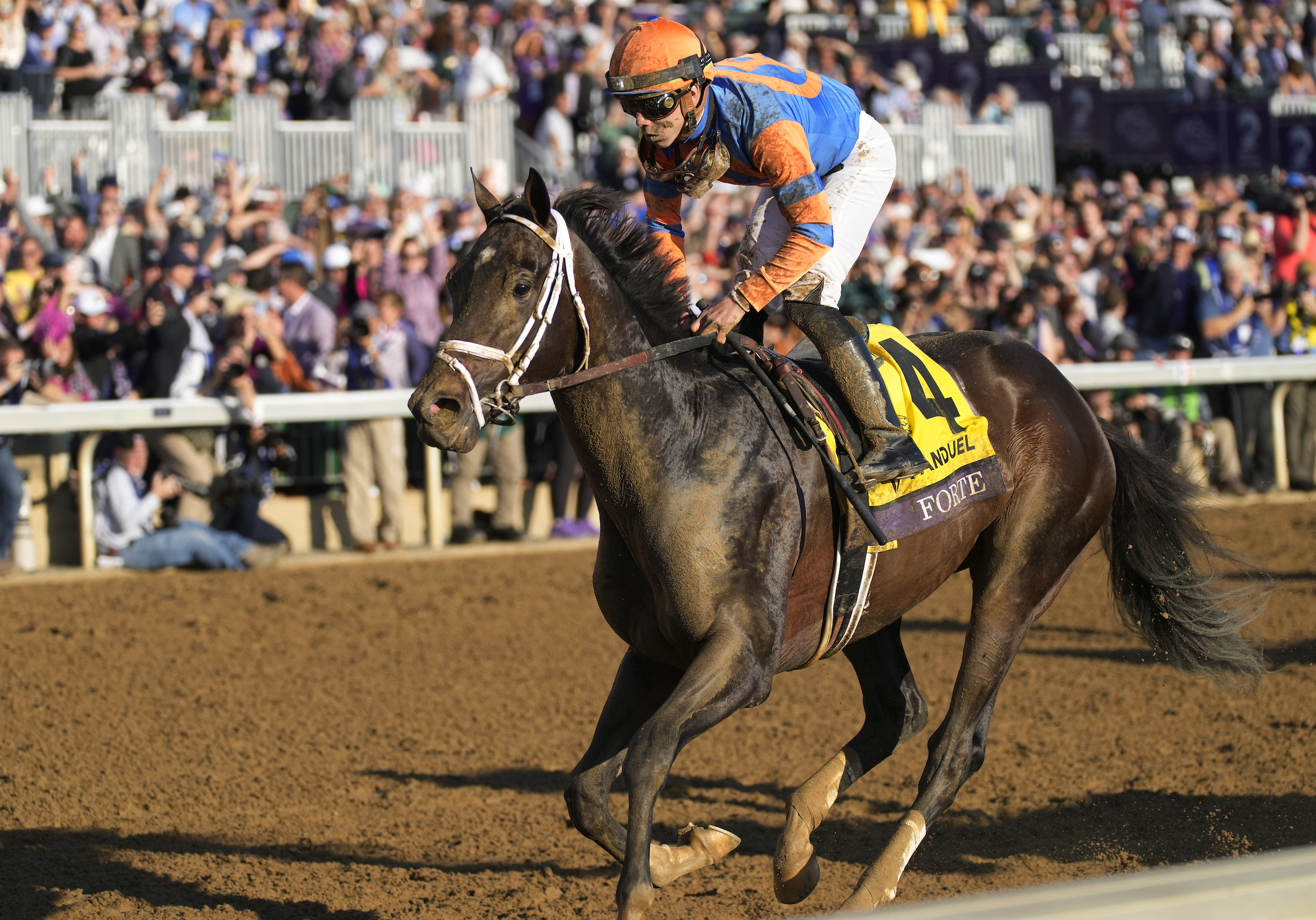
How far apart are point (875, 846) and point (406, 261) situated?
6927 mm

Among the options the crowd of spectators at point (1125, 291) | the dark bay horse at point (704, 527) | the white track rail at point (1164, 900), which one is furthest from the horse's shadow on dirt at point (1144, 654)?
the white track rail at point (1164, 900)

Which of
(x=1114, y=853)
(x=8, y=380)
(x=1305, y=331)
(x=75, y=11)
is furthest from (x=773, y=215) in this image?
(x=75, y=11)

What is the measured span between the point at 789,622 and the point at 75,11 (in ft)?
41.6

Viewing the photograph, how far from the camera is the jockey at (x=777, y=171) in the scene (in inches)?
141

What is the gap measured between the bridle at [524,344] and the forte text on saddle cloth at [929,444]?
2.93 feet

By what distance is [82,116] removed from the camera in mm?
12867

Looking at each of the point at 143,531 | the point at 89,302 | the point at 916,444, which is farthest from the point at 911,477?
the point at 89,302

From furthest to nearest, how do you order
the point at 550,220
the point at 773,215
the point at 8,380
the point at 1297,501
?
the point at 1297,501 < the point at 8,380 < the point at 773,215 < the point at 550,220

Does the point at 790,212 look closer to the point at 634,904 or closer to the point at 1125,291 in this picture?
the point at 634,904

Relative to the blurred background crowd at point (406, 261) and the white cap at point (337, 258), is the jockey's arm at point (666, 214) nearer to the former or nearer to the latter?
the blurred background crowd at point (406, 261)

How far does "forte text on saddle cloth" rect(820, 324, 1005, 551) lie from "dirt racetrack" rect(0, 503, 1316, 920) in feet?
3.93

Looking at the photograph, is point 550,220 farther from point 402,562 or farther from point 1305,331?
point 1305,331

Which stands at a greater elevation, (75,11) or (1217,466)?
(75,11)

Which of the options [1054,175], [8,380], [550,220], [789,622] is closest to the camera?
[550,220]
